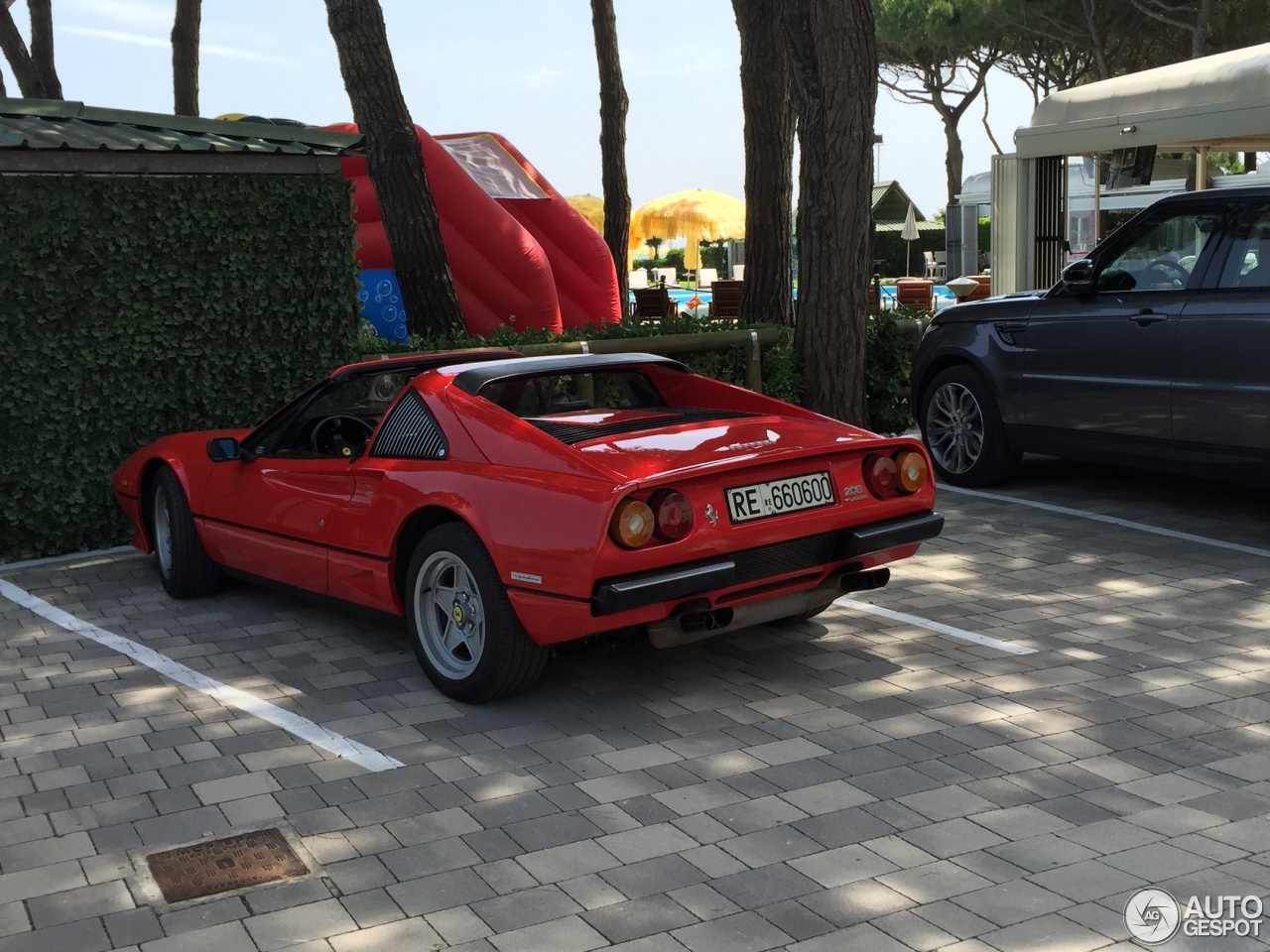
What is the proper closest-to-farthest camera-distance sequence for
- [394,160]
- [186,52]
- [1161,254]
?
[1161,254] < [394,160] < [186,52]

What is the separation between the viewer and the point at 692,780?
4.55m

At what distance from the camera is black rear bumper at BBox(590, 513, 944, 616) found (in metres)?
4.84

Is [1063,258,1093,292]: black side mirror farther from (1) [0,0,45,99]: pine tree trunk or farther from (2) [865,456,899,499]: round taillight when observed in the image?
(1) [0,0,45,99]: pine tree trunk

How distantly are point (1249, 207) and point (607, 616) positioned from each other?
5068 millimetres

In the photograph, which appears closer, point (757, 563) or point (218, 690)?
point (757, 563)

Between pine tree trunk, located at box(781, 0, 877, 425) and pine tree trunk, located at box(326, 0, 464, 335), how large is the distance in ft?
8.83

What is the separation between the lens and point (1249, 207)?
7.91 meters

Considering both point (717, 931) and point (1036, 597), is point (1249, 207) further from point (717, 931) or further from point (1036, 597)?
point (717, 931)

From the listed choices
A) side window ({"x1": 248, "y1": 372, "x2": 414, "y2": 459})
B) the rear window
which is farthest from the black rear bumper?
side window ({"x1": 248, "y1": 372, "x2": 414, "y2": 459})

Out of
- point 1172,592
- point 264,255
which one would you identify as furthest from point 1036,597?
point 264,255

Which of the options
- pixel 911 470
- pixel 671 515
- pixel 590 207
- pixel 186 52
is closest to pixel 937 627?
pixel 911 470

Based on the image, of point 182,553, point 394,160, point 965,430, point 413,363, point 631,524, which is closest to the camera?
point 631,524

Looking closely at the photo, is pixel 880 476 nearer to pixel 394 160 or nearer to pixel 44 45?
pixel 394 160

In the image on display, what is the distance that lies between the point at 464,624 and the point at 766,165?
9491 mm
